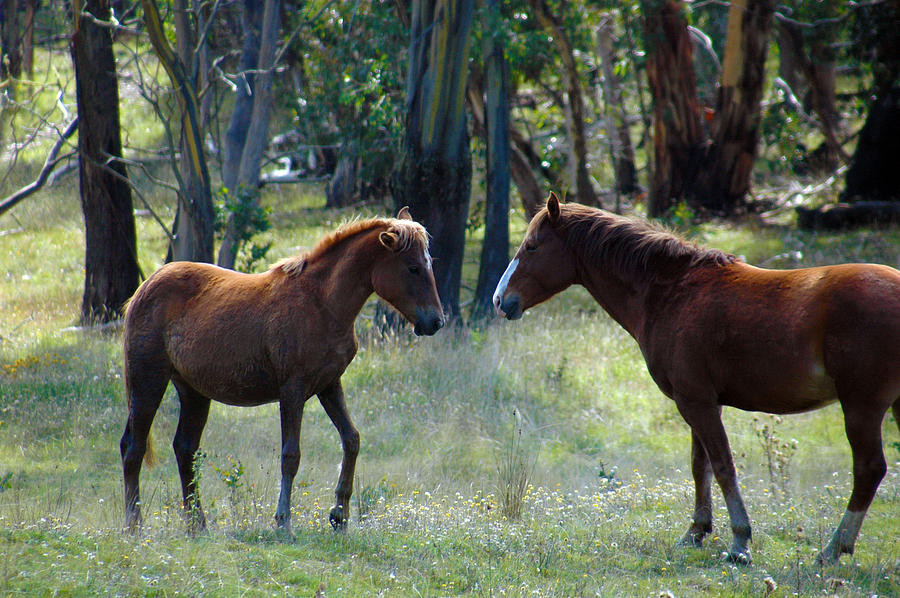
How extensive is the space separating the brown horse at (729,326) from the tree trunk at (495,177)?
319 inches

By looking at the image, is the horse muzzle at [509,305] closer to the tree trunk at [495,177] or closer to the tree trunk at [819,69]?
the tree trunk at [495,177]

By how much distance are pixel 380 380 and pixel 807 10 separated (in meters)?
15.6

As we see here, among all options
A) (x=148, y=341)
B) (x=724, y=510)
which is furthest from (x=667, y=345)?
(x=148, y=341)

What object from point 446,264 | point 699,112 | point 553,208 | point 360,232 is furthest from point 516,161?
point 360,232

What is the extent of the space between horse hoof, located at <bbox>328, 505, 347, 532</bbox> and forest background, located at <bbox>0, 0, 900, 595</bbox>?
17cm

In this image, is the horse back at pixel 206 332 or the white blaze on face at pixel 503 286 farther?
the white blaze on face at pixel 503 286

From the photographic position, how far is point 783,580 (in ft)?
16.0

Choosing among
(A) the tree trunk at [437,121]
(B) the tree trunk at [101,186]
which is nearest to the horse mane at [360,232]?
(A) the tree trunk at [437,121]

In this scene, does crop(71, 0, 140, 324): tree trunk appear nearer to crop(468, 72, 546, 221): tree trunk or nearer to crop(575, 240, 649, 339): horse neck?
crop(468, 72, 546, 221): tree trunk

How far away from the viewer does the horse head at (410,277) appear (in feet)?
17.7

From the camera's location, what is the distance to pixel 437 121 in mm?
12133

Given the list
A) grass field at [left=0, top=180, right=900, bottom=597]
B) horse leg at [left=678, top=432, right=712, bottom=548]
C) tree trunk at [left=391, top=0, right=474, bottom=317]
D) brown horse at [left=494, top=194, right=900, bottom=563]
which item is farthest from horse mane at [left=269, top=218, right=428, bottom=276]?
tree trunk at [left=391, top=0, right=474, bottom=317]

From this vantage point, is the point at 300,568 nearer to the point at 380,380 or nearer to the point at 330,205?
the point at 380,380

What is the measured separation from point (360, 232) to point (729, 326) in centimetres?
250
